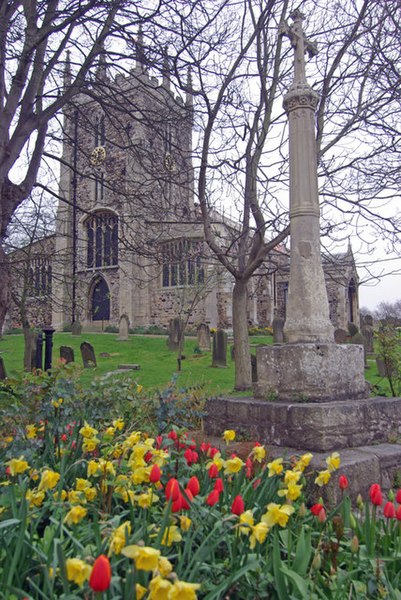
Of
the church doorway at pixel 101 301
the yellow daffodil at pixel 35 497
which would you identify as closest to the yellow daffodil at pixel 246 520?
the yellow daffodil at pixel 35 497

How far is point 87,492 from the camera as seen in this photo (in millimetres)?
2156

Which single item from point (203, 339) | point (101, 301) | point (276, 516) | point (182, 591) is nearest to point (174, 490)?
point (276, 516)

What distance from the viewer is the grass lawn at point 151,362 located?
11.4 m

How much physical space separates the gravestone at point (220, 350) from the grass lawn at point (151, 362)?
0.23 meters

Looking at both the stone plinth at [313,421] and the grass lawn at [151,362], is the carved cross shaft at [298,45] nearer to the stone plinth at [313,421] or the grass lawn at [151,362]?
the stone plinth at [313,421]

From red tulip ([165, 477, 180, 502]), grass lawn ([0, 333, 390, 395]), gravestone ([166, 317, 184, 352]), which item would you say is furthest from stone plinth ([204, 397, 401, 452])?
gravestone ([166, 317, 184, 352])

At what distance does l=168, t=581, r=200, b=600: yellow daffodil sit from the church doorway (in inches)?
1154

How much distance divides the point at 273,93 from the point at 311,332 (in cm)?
628

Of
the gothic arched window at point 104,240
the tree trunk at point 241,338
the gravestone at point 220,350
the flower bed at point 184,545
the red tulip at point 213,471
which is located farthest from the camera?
the gravestone at point 220,350

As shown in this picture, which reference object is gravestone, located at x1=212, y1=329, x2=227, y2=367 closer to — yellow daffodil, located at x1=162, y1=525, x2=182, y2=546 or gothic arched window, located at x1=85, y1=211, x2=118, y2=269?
gothic arched window, located at x1=85, y1=211, x2=118, y2=269

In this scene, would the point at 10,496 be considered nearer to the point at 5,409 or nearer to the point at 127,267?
the point at 5,409

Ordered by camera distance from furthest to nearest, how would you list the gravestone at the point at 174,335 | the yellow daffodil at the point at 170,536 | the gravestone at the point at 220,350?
the gravestone at the point at 174,335
the gravestone at the point at 220,350
the yellow daffodil at the point at 170,536

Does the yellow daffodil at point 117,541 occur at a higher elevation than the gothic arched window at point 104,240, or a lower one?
lower

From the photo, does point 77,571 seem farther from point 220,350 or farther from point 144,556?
point 220,350
